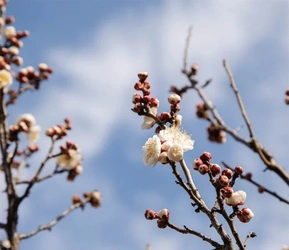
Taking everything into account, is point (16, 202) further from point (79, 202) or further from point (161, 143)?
point (161, 143)

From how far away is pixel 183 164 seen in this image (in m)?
2.66

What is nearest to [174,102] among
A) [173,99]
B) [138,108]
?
[173,99]

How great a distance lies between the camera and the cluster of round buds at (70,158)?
15.4ft

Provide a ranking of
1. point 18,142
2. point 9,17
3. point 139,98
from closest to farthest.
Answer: point 139,98 → point 18,142 → point 9,17

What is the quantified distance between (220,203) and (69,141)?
2636mm

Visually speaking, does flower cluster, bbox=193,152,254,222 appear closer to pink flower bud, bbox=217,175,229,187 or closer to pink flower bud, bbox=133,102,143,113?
pink flower bud, bbox=217,175,229,187

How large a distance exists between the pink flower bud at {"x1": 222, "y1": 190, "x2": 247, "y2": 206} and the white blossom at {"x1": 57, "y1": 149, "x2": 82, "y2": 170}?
8.23 ft

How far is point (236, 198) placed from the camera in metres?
2.51

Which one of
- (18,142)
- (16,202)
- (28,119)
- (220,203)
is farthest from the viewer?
(28,119)

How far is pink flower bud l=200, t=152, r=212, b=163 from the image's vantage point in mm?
2667

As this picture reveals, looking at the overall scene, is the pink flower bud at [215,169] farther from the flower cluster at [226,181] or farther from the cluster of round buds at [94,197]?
the cluster of round buds at [94,197]

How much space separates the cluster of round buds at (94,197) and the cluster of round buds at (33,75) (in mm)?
1525

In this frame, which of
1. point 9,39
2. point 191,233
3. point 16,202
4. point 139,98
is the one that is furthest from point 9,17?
point 191,233

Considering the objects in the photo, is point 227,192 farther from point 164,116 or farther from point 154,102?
point 154,102
